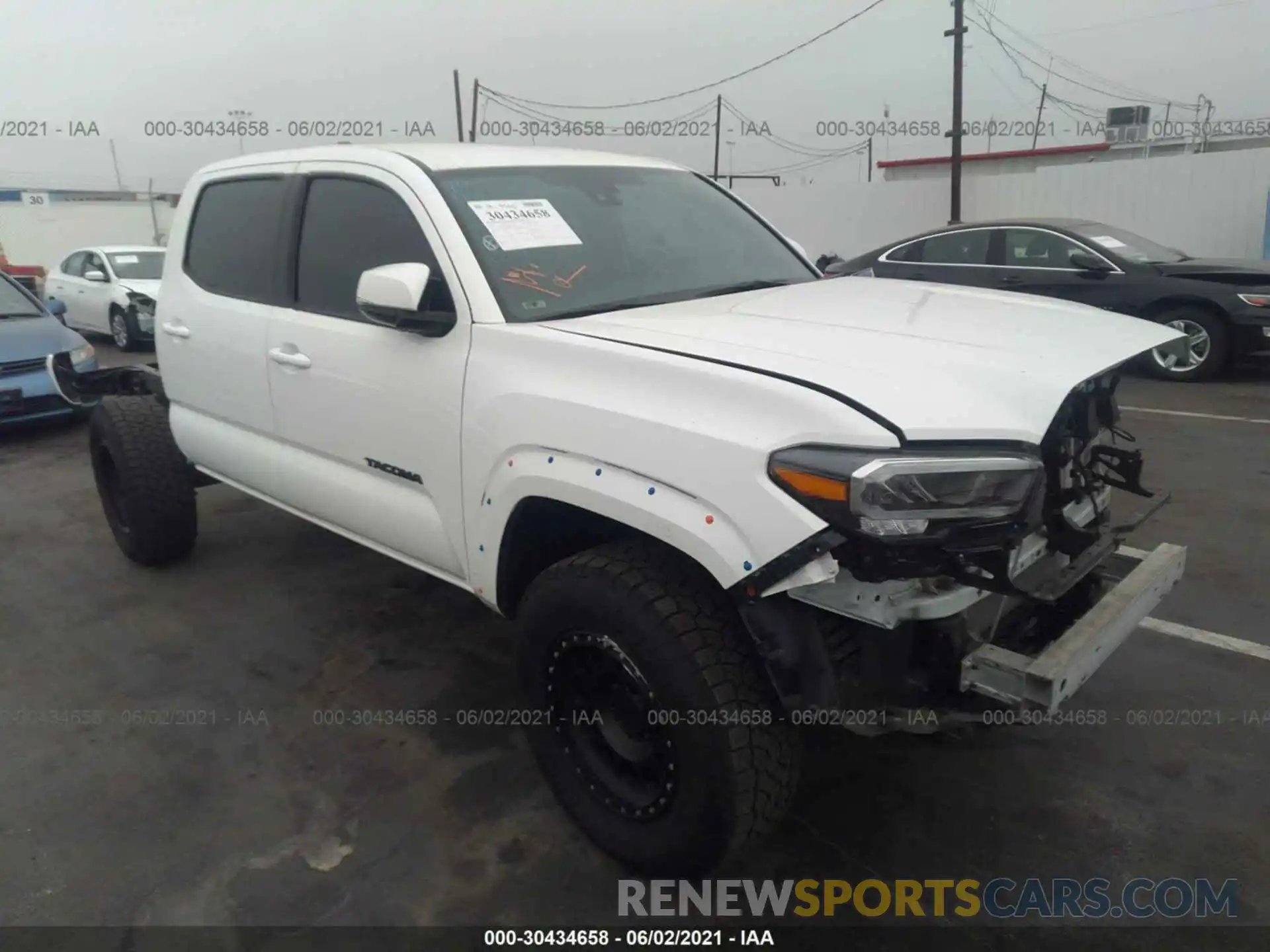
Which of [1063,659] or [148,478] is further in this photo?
[148,478]

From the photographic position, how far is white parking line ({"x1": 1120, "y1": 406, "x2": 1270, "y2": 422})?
718 cm

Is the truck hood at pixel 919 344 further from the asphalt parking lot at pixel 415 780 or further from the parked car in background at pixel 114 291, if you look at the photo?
the parked car in background at pixel 114 291

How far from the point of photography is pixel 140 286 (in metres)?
12.9

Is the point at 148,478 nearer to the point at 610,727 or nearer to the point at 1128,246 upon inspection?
the point at 610,727

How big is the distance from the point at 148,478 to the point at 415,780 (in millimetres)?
2313

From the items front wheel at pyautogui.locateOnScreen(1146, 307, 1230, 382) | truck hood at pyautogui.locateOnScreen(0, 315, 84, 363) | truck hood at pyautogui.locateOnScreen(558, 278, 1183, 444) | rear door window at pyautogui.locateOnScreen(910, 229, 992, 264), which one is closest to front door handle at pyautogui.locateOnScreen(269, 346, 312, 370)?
truck hood at pyautogui.locateOnScreen(558, 278, 1183, 444)

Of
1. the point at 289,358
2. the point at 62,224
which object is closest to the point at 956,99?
the point at 289,358

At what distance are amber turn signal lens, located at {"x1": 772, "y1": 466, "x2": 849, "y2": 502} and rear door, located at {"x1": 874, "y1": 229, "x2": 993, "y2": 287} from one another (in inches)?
314

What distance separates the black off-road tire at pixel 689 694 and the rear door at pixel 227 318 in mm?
1831

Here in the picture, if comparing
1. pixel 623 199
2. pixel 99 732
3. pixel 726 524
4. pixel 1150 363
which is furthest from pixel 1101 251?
pixel 99 732

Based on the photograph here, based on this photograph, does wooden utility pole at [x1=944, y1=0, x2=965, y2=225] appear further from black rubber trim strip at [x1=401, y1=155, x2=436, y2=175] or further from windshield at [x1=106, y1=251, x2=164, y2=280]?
black rubber trim strip at [x1=401, y1=155, x2=436, y2=175]

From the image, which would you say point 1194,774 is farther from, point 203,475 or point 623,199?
point 203,475

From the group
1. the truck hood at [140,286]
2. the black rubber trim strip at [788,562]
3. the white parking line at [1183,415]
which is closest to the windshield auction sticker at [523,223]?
the black rubber trim strip at [788,562]

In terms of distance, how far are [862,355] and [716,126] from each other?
3289 cm
